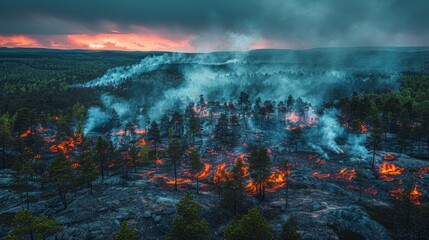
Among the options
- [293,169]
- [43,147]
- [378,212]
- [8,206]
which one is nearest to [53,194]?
[8,206]

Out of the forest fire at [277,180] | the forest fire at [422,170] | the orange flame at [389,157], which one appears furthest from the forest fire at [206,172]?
the forest fire at [422,170]

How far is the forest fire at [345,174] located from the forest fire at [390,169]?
898cm

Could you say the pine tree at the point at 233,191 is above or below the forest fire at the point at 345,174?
above

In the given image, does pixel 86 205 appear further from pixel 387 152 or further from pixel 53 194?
pixel 387 152

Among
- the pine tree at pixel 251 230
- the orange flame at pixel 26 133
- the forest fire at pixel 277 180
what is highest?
the pine tree at pixel 251 230

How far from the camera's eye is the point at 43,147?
370 ft

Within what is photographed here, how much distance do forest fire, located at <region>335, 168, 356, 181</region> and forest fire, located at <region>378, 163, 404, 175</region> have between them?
8.98 metres

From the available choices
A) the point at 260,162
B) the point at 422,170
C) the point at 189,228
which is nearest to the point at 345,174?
the point at 422,170

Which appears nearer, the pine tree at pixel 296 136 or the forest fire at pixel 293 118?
the pine tree at pixel 296 136

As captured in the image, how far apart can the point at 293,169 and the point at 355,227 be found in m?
41.7

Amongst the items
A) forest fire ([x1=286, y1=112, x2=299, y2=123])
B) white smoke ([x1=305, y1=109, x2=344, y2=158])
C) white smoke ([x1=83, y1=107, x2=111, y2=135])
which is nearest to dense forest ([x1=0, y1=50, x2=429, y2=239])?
white smoke ([x1=305, y1=109, x2=344, y2=158])

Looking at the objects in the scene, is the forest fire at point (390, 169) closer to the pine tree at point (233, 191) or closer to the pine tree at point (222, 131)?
the pine tree at point (233, 191)

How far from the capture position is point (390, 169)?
280 ft

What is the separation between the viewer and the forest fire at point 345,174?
82.9 metres
